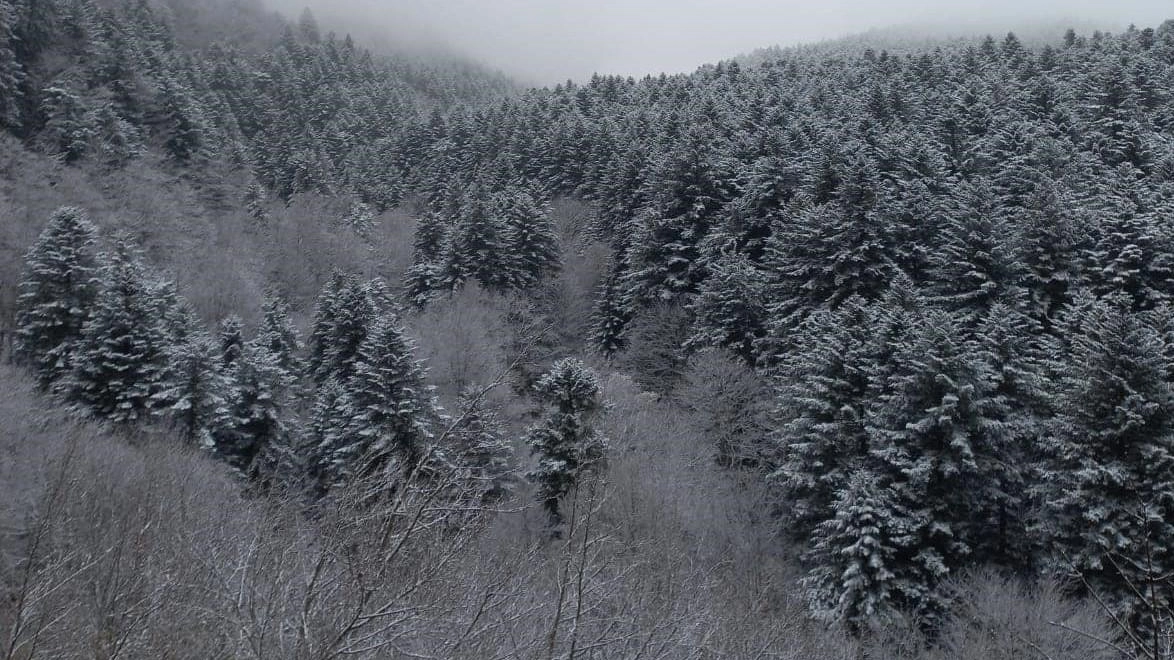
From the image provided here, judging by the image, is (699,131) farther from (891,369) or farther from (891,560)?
(891,560)

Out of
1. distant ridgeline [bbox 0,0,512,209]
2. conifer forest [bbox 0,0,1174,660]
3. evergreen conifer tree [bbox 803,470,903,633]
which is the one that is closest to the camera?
conifer forest [bbox 0,0,1174,660]

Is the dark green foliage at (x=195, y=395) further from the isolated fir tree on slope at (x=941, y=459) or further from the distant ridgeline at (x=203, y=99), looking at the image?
the distant ridgeline at (x=203, y=99)

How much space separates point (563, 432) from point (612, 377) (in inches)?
439

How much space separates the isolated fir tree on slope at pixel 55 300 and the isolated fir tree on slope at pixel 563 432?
19.3m

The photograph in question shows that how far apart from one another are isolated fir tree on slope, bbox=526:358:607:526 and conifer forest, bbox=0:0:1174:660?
0.47 feet

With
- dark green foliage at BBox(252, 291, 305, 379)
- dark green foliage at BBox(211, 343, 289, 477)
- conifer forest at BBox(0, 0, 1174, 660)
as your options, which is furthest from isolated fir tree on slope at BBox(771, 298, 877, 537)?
dark green foliage at BBox(252, 291, 305, 379)

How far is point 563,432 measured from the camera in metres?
23.7

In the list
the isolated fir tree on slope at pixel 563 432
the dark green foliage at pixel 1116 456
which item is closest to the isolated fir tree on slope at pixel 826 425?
the dark green foliage at pixel 1116 456

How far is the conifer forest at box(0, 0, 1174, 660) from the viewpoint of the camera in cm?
730

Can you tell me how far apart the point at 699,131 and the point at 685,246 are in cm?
870

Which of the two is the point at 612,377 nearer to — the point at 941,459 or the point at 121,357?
the point at 941,459

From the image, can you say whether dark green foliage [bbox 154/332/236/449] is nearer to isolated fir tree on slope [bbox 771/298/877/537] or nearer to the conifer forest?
the conifer forest

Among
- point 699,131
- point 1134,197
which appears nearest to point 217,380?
point 699,131

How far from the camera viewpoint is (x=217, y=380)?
25969mm
